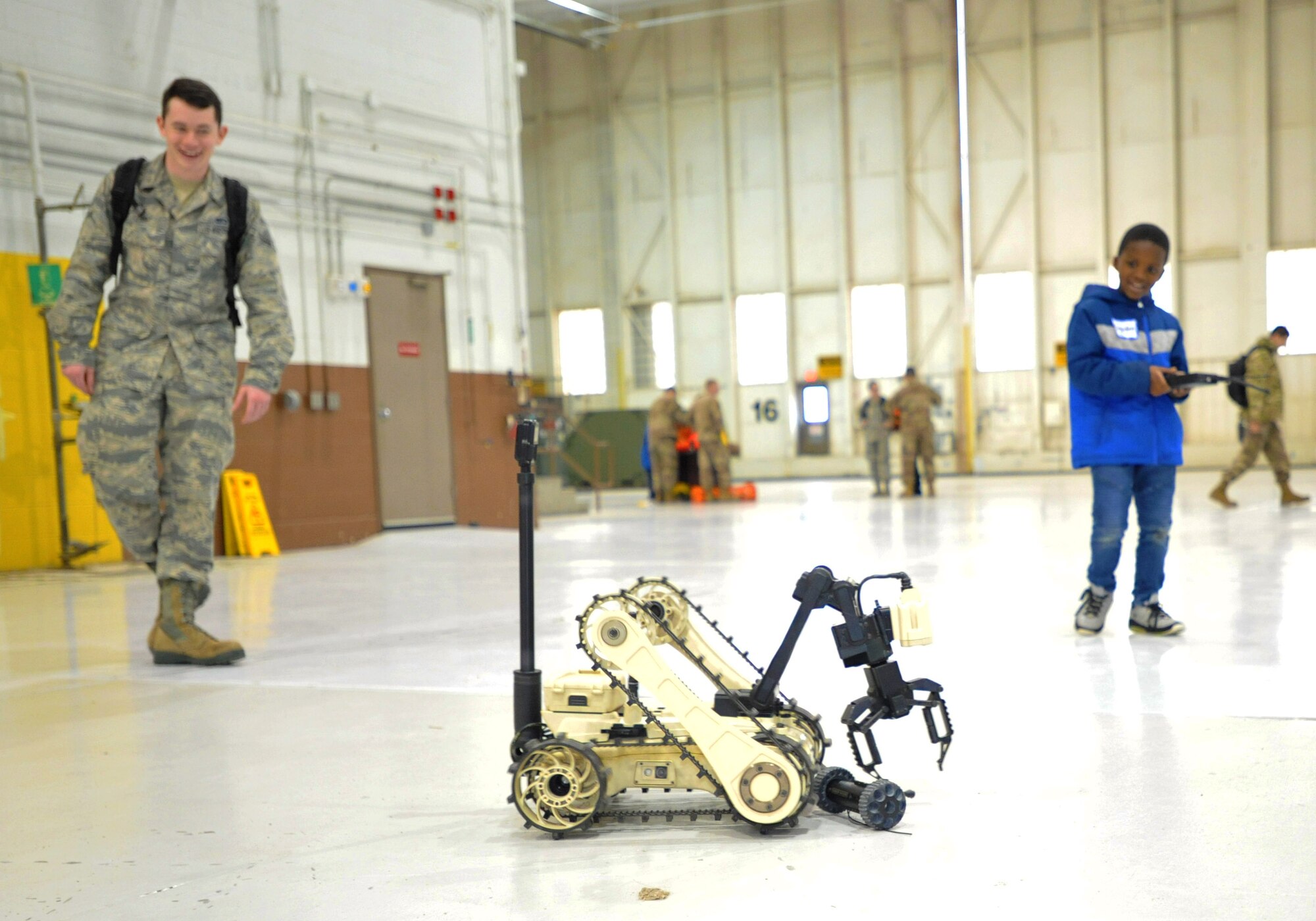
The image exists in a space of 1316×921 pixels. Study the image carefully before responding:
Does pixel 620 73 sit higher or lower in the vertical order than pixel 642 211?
higher

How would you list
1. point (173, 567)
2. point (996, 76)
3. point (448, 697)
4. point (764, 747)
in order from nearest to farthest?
point (764, 747) → point (448, 697) → point (173, 567) → point (996, 76)

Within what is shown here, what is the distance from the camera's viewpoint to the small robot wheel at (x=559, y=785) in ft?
7.45

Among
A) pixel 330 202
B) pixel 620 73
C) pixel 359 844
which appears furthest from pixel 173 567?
pixel 620 73

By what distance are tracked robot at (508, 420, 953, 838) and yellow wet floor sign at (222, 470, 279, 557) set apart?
8311 mm

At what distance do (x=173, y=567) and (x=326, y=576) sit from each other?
3.82m

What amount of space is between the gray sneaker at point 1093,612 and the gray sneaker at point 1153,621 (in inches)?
4.3

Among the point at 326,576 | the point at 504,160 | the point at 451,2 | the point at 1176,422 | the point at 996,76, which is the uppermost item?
the point at 996,76

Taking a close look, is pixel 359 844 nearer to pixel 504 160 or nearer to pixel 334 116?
pixel 334 116

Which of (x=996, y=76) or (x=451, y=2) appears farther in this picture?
(x=996, y=76)

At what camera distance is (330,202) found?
11.4m

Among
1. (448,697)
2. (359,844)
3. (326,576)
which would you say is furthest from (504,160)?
(359,844)

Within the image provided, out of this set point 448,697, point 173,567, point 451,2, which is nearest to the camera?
point 448,697

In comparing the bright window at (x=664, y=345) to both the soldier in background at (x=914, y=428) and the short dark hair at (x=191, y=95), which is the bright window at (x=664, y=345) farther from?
the short dark hair at (x=191, y=95)

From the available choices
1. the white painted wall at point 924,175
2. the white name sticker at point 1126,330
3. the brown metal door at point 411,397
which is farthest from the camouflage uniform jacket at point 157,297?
the white painted wall at point 924,175
